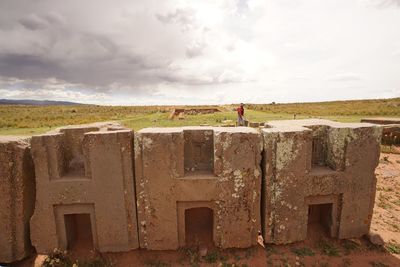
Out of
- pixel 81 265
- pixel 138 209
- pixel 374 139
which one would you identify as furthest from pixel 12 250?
pixel 374 139

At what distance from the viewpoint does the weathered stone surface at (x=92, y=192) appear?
15.7 feet

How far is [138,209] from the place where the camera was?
16.4 feet

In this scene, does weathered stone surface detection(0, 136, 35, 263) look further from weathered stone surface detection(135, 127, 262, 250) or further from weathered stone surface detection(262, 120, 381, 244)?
weathered stone surface detection(262, 120, 381, 244)

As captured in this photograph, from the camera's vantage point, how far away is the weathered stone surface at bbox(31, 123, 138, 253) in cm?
479

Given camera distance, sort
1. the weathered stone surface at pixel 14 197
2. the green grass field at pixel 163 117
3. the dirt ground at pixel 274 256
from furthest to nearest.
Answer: the green grass field at pixel 163 117
the dirt ground at pixel 274 256
the weathered stone surface at pixel 14 197

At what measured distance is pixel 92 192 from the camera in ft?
16.1

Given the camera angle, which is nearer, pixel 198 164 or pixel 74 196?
pixel 74 196

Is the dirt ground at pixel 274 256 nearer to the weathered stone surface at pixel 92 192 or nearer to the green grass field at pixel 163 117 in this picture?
the weathered stone surface at pixel 92 192

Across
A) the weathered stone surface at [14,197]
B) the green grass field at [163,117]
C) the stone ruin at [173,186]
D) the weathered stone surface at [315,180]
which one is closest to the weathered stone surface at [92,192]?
the stone ruin at [173,186]

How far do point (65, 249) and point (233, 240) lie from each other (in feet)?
11.0

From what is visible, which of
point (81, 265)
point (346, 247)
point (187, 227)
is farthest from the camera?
point (187, 227)

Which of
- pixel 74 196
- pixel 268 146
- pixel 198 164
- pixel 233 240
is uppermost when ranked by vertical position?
pixel 268 146

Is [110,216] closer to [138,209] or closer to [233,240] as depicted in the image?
[138,209]

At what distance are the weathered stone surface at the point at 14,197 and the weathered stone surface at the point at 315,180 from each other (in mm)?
4649
